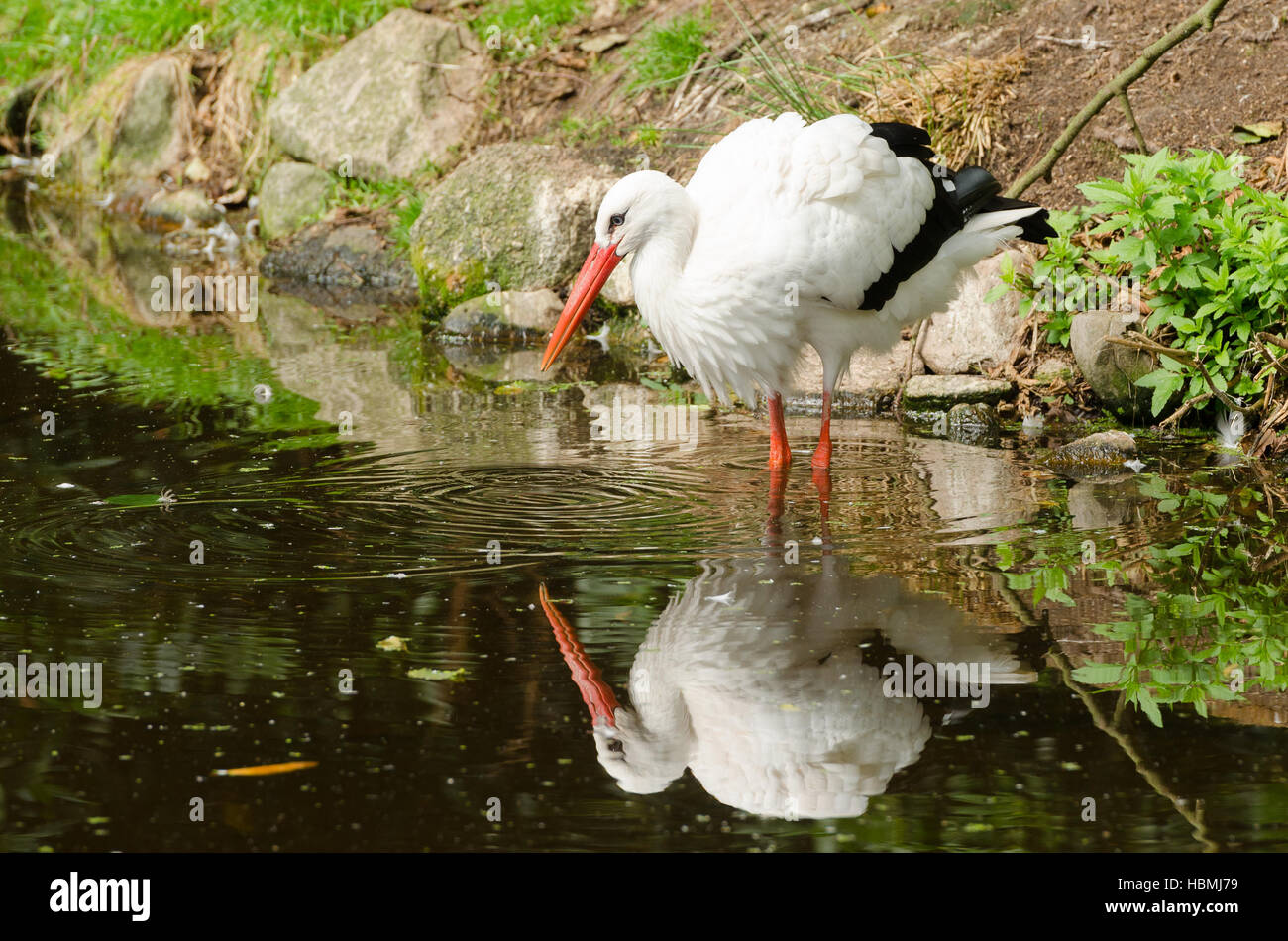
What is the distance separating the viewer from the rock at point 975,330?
24.3ft

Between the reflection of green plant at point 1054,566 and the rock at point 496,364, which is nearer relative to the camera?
the reflection of green plant at point 1054,566

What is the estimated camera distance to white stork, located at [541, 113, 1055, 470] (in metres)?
5.65

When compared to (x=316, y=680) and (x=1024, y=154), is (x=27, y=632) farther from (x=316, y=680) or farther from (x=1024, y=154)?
(x=1024, y=154)

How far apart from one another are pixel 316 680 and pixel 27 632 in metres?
0.96

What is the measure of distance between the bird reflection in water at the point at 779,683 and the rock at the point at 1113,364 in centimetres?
248

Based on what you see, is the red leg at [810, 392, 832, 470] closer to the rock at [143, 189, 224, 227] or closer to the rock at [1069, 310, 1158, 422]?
the rock at [1069, 310, 1158, 422]

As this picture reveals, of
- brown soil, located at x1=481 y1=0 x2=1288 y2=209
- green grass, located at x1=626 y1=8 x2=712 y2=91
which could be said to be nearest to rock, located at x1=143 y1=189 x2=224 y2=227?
brown soil, located at x1=481 y1=0 x2=1288 y2=209

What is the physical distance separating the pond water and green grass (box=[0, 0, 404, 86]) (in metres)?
7.75

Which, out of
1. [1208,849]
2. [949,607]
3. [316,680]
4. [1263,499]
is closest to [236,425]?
[316,680]

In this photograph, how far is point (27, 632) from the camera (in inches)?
165

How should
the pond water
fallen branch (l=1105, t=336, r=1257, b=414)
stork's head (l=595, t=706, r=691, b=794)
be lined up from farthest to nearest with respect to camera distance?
fallen branch (l=1105, t=336, r=1257, b=414)
stork's head (l=595, t=706, r=691, b=794)
the pond water

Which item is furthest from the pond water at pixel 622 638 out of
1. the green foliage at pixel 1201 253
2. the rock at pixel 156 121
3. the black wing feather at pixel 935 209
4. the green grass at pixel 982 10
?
the rock at pixel 156 121

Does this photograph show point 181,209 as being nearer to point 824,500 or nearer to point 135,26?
point 135,26

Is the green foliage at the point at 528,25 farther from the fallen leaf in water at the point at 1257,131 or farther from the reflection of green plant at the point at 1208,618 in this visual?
the reflection of green plant at the point at 1208,618
